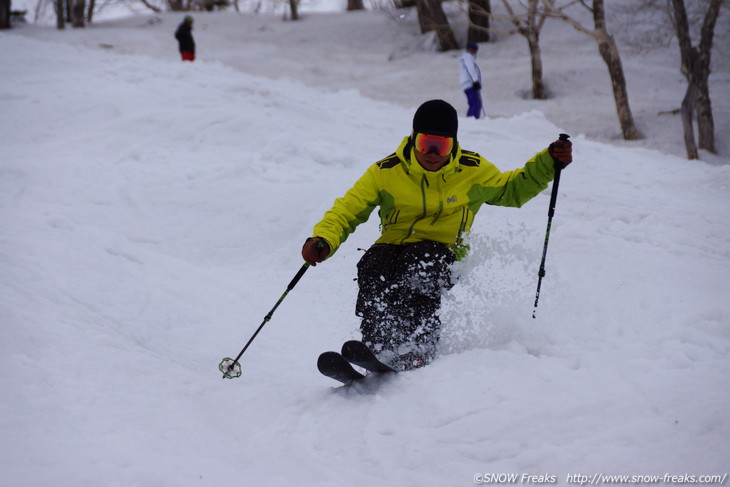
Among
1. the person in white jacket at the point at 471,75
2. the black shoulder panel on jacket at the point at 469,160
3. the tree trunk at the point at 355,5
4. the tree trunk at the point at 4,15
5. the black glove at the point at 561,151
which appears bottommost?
the black shoulder panel on jacket at the point at 469,160

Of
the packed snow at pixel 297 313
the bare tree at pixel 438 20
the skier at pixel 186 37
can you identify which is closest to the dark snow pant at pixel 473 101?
the packed snow at pixel 297 313

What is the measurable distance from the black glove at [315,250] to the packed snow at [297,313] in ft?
2.56

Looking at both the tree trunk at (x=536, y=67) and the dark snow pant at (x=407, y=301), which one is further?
the tree trunk at (x=536, y=67)

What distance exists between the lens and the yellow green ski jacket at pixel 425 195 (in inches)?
143

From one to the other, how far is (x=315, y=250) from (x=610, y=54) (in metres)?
12.1

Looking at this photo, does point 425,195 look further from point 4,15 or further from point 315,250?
point 4,15

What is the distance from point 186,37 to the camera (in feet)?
54.6

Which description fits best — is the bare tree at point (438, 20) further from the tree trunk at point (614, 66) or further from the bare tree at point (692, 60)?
the bare tree at point (692, 60)

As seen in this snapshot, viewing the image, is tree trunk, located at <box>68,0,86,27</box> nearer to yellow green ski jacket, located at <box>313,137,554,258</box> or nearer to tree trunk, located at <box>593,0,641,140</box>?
tree trunk, located at <box>593,0,641,140</box>

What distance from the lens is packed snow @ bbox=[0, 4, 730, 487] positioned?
2656mm

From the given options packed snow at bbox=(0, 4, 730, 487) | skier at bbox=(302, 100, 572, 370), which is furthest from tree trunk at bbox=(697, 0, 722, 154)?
skier at bbox=(302, 100, 572, 370)

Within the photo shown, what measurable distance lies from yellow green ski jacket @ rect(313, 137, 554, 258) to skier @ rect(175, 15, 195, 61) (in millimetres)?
14742

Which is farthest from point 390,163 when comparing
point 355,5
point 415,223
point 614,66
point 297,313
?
point 355,5

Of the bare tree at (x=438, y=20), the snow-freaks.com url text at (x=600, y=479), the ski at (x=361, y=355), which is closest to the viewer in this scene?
the snow-freaks.com url text at (x=600, y=479)
